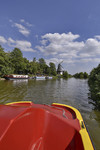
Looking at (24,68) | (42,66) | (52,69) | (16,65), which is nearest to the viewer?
(16,65)

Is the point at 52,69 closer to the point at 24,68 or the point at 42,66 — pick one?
the point at 42,66

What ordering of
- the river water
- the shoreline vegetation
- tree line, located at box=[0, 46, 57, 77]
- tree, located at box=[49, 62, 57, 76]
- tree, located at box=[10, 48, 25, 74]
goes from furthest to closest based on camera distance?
tree, located at box=[49, 62, 57, 76] < tree, located at box=[10, 48, 25, 74] < tree line, located at box=[0, 46, 57, 77] < the shoreline vegetation < the river water

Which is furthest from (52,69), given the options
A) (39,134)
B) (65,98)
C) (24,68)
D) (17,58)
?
(39,134)

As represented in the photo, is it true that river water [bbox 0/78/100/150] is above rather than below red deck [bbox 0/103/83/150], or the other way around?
below

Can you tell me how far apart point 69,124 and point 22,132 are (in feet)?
3.84

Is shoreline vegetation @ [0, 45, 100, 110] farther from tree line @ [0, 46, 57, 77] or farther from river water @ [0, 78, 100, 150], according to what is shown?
river water @ [0, 78, 100, 150]

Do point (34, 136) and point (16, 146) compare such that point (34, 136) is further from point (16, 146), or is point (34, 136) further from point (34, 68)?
point (34, 68)

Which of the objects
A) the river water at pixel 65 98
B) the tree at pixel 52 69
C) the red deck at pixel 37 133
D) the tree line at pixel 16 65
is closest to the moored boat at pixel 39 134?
the red deck at pixel 37 133

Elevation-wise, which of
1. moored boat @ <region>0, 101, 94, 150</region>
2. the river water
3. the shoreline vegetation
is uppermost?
the shoreline vegetation

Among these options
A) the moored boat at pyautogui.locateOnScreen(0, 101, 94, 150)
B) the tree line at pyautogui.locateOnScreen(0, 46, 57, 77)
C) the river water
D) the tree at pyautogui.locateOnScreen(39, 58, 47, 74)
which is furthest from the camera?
the tree at pyautogui.locateOnScreen(39, 58, 47, 74)

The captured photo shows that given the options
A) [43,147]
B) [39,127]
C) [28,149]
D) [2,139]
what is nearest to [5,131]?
[2,139]

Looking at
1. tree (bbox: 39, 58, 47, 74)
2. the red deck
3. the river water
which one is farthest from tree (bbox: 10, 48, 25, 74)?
the red deck

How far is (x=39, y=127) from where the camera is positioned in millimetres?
1859

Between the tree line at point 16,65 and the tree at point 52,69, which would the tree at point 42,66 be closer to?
the tree line at point 16,65
